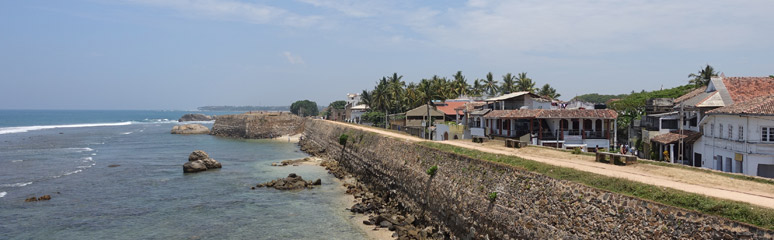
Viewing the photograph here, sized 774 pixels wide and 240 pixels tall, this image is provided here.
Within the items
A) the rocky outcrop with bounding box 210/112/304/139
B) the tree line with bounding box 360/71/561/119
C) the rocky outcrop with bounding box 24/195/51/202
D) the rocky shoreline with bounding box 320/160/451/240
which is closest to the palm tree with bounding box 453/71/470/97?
the tree line with bounding box 360/71/561/119

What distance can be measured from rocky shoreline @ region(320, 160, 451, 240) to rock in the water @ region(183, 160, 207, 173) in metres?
17.8

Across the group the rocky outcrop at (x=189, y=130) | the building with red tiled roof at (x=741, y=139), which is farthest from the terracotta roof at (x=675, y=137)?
the rocky outcrop at (x=189, y=130)

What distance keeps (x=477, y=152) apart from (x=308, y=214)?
11338 mm

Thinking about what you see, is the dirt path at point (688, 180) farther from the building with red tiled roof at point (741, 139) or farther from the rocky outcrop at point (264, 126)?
the rocky outcrop at point (264, 126)

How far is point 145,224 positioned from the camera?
86.0 feet

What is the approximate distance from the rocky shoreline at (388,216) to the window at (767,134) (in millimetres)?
16354

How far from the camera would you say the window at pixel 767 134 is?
21.8 meters

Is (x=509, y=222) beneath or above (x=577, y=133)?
beneath

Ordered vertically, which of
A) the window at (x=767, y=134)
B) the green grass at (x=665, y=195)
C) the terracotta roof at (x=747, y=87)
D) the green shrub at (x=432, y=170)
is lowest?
the green shrub at (x=432, y=170)

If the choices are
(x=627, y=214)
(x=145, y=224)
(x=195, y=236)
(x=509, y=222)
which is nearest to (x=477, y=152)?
(x=509, y=222)

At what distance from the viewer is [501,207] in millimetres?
18938

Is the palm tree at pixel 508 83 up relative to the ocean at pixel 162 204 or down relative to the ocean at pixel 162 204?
up

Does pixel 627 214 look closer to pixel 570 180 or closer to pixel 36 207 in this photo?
pixel 570 180

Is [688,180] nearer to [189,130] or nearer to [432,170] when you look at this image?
[432,170]
